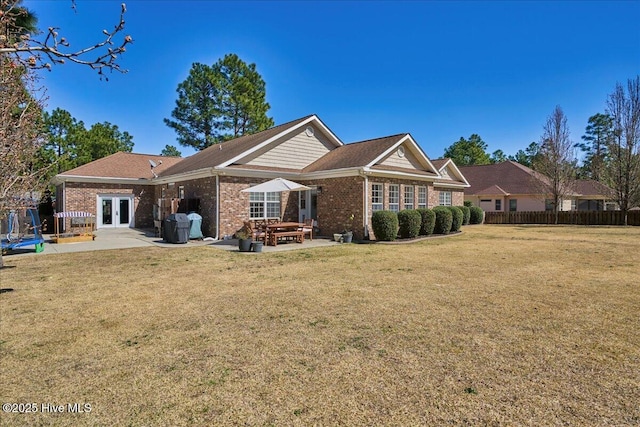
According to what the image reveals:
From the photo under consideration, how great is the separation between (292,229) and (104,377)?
42.7ft

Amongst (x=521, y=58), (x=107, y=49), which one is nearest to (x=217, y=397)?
(x=107, y=49)

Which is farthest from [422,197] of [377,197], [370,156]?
[370,156]

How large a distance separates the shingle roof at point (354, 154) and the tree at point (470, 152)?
5005cm

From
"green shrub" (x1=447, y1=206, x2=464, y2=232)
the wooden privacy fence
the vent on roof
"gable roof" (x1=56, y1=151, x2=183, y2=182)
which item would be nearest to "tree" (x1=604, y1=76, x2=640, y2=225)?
the wooden privacy fence

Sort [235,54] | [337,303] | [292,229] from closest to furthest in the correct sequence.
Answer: [337,303] < [292,229] < [235,54]

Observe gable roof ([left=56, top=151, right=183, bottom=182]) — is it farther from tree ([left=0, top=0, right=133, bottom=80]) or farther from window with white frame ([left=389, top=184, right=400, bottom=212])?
tree ([left=0, top=0, right=133, bottom=80])

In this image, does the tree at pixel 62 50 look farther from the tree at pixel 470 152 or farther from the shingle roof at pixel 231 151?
the tree at pixel 470 152

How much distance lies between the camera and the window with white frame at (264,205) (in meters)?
17.9

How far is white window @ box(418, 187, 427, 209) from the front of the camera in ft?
67.3

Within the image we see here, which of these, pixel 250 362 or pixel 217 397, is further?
pixel 250 362

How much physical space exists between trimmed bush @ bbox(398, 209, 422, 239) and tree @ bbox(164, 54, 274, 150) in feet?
86.6

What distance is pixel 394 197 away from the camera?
18859 mm

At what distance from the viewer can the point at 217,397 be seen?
10.9 feet

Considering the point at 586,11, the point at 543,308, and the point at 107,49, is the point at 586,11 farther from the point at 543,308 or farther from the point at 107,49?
the point at 107,49
